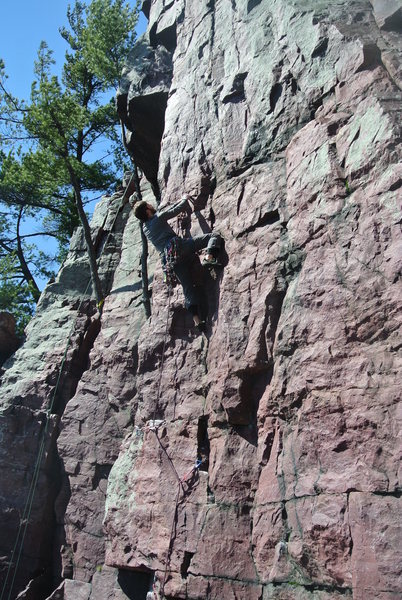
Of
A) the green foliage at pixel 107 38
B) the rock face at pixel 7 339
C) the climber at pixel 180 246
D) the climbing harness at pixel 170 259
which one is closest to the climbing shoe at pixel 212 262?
the climber at pixel 180 246

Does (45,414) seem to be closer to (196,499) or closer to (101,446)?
(101,446)

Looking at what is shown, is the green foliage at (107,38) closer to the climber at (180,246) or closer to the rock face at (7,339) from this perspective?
the rock face at (7,339)

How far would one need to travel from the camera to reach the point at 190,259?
7.56 meters

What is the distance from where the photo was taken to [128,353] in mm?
9047

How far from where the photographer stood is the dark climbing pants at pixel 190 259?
7211 mm

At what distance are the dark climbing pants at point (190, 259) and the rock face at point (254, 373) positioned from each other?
0.18 metres

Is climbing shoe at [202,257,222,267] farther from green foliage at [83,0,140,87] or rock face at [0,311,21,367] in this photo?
green foliage at [83,0,140,87]

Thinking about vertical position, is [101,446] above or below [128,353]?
below

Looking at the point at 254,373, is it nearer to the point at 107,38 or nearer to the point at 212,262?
the point at 212,262

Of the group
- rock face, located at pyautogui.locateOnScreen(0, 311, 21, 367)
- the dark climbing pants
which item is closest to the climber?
the dark climbing pants

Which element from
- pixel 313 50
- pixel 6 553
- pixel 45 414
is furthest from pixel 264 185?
pixel 6 553

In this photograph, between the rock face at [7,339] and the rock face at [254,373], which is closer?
the rock face at [254,373]

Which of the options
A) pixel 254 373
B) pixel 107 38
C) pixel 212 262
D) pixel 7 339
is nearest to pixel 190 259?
pixel 212 262

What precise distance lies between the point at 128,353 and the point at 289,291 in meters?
3.62
